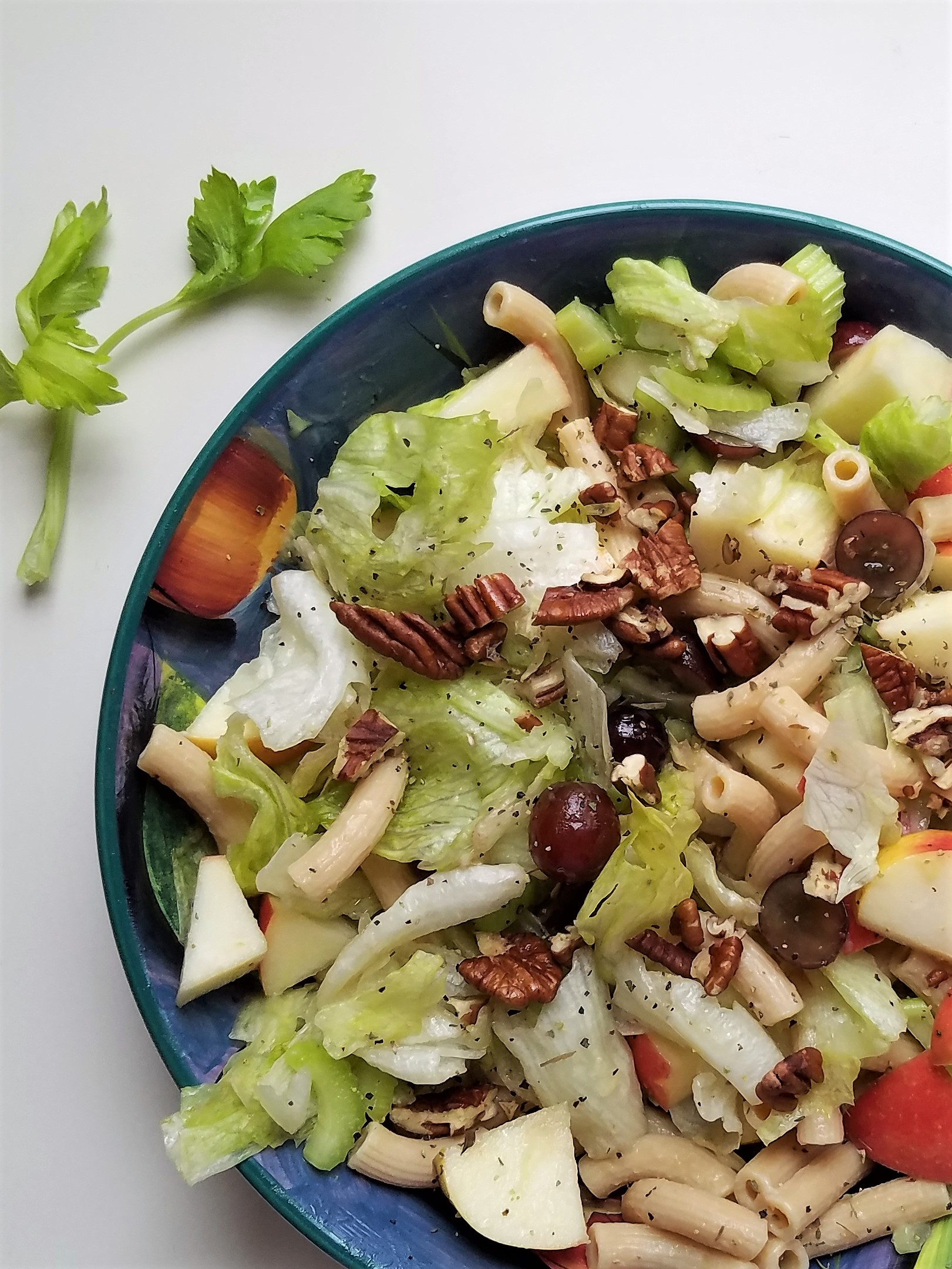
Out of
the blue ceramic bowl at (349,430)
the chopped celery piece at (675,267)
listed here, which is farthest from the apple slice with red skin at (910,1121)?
the chopped celery piece at (675,267)

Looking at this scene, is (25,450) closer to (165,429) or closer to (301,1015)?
(165,429)

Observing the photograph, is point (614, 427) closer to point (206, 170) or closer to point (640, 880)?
point (640, 880)

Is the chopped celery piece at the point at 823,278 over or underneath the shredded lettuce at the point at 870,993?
over

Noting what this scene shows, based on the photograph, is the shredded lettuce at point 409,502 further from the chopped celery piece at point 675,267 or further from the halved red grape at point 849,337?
the halved red grape at point 849,337

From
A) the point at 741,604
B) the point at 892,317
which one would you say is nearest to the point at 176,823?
the point at 741,604


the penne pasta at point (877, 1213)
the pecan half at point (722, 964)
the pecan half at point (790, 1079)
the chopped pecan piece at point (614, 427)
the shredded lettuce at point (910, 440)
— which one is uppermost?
the chopped pecan piece at point (614, 427)

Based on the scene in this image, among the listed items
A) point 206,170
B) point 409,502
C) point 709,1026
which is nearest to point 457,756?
point 409,502
